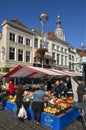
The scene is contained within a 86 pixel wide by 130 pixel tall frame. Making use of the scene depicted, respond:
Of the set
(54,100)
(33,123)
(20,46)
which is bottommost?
(33,123)

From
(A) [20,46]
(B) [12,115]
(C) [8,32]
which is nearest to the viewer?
(B) [12,115]

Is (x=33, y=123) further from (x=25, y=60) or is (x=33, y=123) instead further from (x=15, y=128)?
(x=25, y=60)

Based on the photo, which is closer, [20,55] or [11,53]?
[11,53]

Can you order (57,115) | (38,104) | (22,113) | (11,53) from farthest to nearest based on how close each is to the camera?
(11,53)
(22,113)
(38,104)
(57,115)

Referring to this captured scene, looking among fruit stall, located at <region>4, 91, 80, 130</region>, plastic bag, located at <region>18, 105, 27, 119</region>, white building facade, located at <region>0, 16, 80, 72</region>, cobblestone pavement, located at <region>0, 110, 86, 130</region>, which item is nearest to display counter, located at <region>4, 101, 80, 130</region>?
fruit stall, located at <region>4, 91, 80, 130</region>

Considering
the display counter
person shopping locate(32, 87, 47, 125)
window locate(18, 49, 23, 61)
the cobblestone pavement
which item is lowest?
the cobblestone pavement

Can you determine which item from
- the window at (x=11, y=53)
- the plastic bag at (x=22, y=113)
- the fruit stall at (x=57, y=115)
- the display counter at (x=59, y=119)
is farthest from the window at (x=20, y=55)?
the plastic bag at (x=22, y=113)

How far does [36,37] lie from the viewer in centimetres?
3481

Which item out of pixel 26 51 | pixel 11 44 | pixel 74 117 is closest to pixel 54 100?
pixel 74 117

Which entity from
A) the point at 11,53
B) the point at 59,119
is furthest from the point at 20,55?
the point at 59,119

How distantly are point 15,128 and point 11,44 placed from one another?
75.2ft

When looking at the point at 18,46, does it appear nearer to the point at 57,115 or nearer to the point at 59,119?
the point at 57,115

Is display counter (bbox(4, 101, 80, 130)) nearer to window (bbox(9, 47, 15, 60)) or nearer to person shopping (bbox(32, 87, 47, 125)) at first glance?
person shopping (bbox(32, 87, 47, 125))

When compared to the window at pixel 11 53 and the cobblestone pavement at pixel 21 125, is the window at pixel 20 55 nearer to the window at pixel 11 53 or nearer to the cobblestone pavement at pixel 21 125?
the window at pixel 11 53
